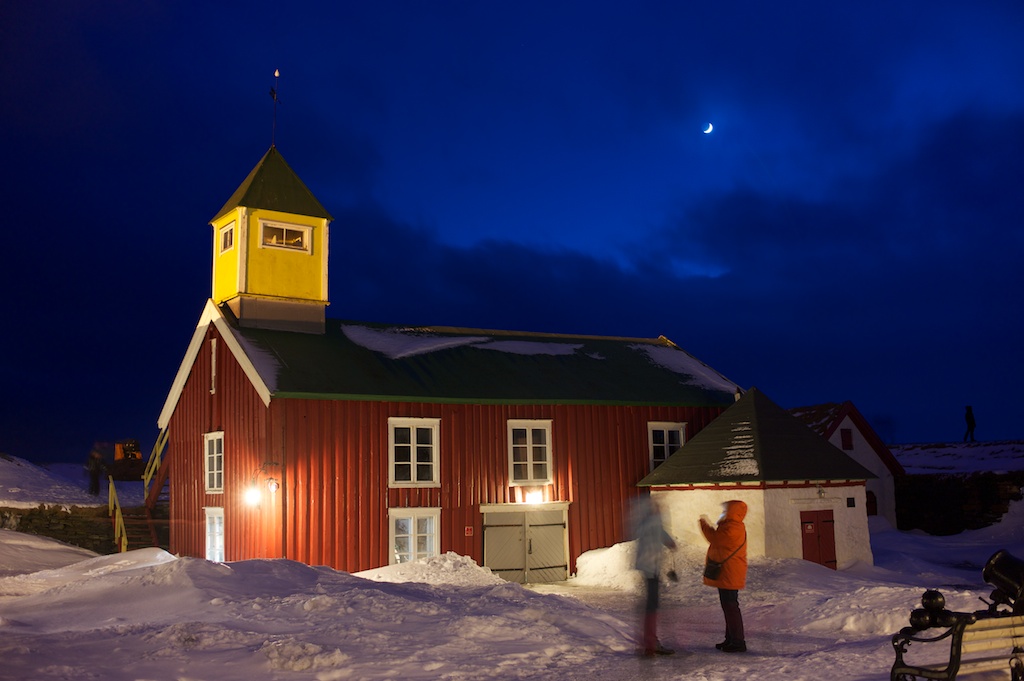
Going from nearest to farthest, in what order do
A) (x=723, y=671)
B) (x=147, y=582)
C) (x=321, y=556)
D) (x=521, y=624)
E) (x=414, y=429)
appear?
(x=723, y=671) → (x=521, y=624) → (x=147, y=582) → (x=321, y=556) → (x=414, y=429)

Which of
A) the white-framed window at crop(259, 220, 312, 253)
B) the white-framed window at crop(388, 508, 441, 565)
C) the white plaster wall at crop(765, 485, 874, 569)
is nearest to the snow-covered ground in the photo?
the white plaster wall at crop(765, 485, 874, 569)

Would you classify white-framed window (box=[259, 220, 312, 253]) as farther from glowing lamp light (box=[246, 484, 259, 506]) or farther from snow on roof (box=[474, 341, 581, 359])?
glowing lamp light (box=[246, 484, 259, 506])

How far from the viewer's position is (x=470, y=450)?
2242 centimetres

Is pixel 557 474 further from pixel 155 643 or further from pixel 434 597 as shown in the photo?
pixel 155 643

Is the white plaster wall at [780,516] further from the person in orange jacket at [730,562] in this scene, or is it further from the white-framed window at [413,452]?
the person in orange jacket at [730,562]

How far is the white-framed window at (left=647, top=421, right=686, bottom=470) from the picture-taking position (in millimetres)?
25156

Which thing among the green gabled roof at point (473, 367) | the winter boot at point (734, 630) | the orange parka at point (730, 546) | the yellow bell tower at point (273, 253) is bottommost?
the winter boot at point (734, 630)

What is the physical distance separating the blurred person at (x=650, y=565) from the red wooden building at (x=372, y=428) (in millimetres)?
10354

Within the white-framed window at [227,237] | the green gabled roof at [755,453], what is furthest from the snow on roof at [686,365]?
the white-framed window at [227,237]

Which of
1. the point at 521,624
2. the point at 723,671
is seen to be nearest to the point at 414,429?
the point at 521,624

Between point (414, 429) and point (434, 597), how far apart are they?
26.8 feet

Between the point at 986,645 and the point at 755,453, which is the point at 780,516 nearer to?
the point at 755,453

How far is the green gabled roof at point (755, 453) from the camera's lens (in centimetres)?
2145

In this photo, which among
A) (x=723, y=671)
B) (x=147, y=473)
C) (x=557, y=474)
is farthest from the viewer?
(x=147, y=473)
